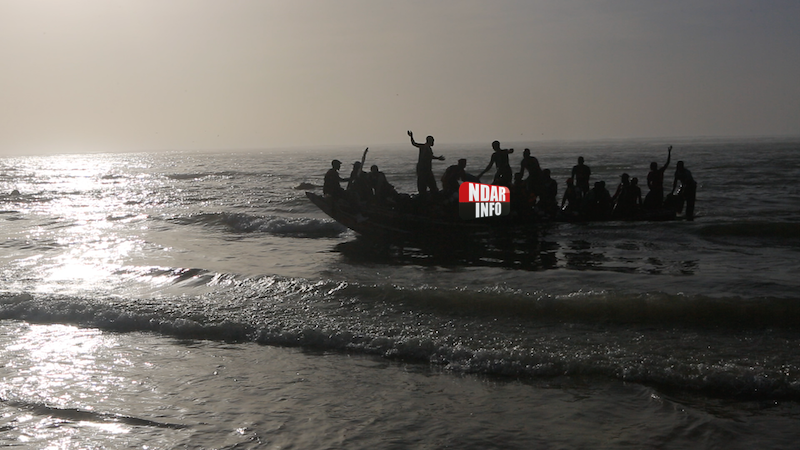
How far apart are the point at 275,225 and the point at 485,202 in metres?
Answer: 7.70

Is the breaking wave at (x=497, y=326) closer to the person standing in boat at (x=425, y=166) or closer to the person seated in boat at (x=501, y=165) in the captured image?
the person standing in boat at (x=425, y=166)

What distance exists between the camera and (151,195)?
128 feet

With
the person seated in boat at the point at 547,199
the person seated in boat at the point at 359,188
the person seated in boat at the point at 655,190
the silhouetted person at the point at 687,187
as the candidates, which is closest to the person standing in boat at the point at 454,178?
the person seated in boat at the point at 359,188

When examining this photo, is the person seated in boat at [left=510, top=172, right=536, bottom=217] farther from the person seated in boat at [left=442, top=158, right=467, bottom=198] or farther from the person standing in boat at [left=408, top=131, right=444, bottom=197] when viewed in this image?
the person standing in boat at [left=408, top=131, right=444, bottom=197]

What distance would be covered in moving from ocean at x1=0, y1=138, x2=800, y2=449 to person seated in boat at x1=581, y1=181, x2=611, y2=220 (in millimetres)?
1336

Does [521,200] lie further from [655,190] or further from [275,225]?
[275,225]

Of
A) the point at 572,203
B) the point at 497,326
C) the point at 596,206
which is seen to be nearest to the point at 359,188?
the point at 572,203

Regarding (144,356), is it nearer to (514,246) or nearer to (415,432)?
(415,432)

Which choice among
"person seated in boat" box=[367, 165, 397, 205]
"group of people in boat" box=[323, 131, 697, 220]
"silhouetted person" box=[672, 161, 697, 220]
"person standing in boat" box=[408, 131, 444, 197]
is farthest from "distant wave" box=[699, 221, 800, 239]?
"person seated in boat" box=[367, 165, 397, 205]

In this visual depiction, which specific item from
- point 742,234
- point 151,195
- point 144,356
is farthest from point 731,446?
point 151,195

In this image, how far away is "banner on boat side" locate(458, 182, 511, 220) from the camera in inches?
645

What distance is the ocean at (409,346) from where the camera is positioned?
17.6ft

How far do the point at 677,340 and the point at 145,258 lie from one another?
11.8 metres

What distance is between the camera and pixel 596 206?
1723 cm
